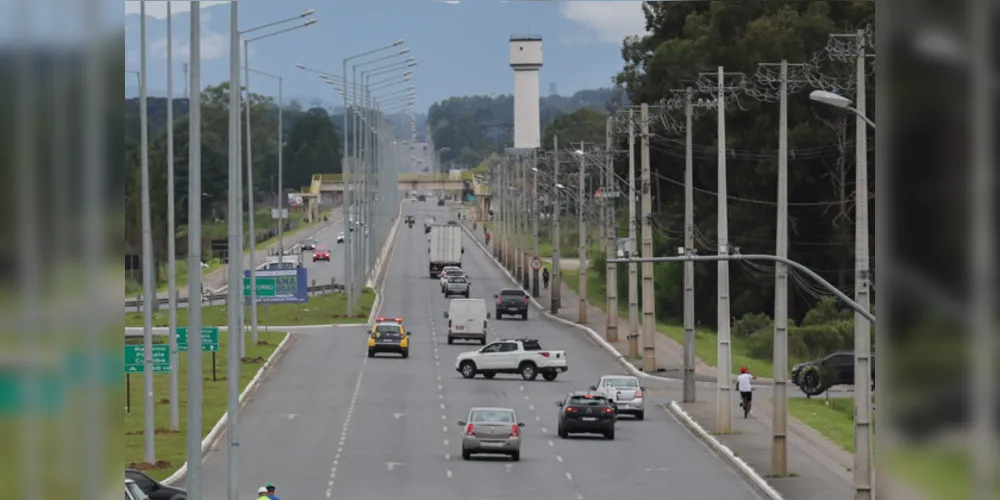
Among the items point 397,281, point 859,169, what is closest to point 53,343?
point 859,169

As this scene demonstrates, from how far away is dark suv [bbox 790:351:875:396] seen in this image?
212 feet

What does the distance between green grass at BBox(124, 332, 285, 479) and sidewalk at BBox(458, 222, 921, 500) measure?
46.5 ft

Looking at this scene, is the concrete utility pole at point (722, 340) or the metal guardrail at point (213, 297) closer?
the concrete utility pole at point (722, 340)

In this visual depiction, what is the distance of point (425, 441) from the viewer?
5069 cm

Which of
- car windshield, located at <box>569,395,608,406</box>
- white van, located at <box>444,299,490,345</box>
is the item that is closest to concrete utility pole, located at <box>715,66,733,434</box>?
car windshield, located at <box>569,395,608,406</box>

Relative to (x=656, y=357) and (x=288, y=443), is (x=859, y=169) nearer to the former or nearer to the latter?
(x=288, y=443)

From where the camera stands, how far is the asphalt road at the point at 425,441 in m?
40.6

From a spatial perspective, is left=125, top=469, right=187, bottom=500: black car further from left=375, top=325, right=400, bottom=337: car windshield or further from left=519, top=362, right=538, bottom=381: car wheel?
left=375, top=325, right=400, bottom=337: car windshield

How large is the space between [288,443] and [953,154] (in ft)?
148

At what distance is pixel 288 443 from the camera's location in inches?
1966

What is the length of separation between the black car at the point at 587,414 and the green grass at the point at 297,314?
36.1 m

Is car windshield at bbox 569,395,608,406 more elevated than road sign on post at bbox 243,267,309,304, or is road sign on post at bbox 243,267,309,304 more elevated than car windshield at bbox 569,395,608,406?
road sign on post at bbox 243,267,309,304

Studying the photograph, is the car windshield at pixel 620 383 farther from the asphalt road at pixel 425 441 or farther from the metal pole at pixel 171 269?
the metal pole at pixel 171 269

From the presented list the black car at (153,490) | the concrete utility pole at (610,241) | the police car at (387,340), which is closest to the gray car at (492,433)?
the black car at (153,490)
